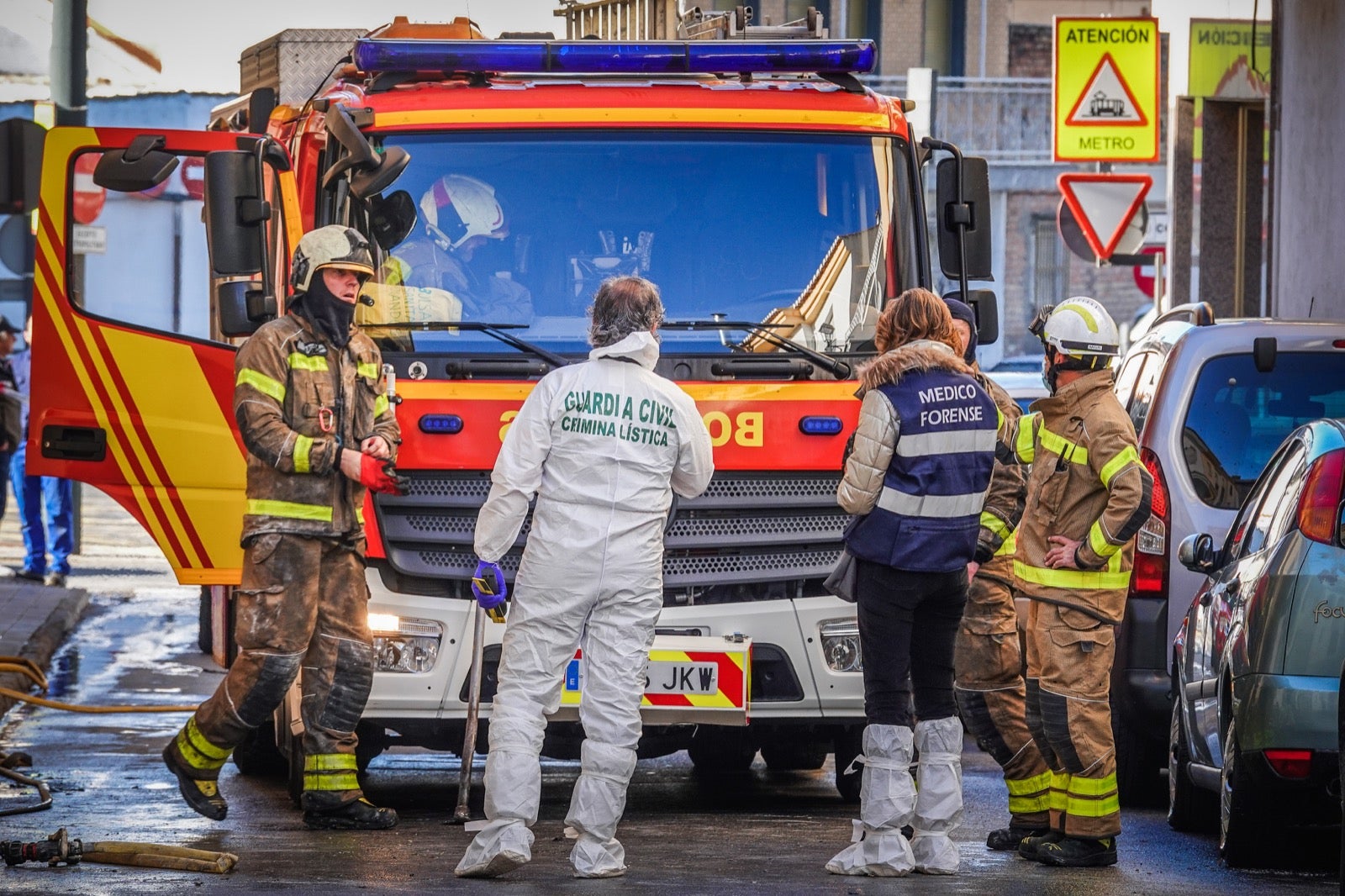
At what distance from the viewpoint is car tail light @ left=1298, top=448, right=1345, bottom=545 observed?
7602 millimetres

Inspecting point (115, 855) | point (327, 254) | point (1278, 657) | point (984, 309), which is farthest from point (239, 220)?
point (1278, 657)

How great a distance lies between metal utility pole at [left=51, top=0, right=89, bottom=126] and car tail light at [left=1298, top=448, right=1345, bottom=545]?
542 inches

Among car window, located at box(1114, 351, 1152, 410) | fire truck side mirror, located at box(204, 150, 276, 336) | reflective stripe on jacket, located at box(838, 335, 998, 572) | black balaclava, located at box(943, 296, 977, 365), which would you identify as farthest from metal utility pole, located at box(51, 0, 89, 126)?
reflective stripe on jacket, located at box(838, 335, 998, 572)

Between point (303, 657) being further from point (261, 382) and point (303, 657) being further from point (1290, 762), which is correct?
point (1290, 762)

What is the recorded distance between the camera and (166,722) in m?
12.4

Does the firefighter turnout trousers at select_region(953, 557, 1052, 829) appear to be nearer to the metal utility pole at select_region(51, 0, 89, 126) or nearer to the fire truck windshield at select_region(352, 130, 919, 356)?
the fire truck windshield at select_region(352, 130, 919, 356)

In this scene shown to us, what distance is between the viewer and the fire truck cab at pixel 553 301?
8.57 meters

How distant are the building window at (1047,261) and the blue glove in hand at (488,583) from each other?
30.0 meters

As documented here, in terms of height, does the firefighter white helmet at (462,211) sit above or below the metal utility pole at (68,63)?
below

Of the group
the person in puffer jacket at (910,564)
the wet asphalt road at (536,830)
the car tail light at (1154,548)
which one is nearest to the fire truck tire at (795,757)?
the wet asphalt road at (536,830)

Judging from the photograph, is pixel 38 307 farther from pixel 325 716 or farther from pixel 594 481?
pixel 594 481

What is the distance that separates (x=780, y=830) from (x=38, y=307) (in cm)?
350

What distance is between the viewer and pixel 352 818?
341 inches

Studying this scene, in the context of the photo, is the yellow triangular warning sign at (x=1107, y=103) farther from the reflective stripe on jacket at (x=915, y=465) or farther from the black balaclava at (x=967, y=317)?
the reflective stripe on jacket at (x=915, y=465)
